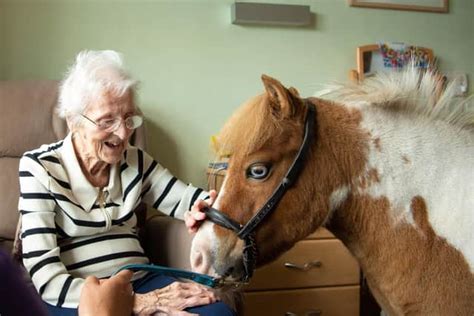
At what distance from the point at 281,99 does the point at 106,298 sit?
0.49 m

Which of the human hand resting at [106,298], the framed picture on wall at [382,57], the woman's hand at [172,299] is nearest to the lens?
the human hand resting at [106,298]

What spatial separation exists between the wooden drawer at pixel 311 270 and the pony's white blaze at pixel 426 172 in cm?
92

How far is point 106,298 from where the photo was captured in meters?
0.64

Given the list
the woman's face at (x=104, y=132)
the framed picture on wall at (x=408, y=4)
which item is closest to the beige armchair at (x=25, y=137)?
the woman's face at (x=104, y=132)

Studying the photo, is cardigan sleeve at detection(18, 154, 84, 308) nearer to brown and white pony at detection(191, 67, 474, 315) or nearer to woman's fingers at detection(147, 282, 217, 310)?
woman's fingers at detection(147, 282, 217, 310)

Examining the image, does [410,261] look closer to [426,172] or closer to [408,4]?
[426,172]

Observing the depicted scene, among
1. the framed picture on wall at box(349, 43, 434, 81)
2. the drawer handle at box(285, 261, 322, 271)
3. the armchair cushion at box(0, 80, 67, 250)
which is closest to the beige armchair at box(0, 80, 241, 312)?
the armchair cushion at box(0, 80, 67, 250)

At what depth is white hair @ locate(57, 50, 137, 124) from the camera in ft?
4.27

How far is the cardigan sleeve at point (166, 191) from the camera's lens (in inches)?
58.4

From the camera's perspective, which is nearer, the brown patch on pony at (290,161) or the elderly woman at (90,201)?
the brown patch on pony at (290,161)

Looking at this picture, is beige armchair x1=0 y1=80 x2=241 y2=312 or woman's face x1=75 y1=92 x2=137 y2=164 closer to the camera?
woman's face x1=75 y1=92 x2=137 y2=164

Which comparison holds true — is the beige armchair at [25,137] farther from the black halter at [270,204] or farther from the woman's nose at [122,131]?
the black halter at [270,204]

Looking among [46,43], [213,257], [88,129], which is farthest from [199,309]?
[46,43]

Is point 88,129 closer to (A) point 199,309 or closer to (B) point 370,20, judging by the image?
(A) point 199,309
